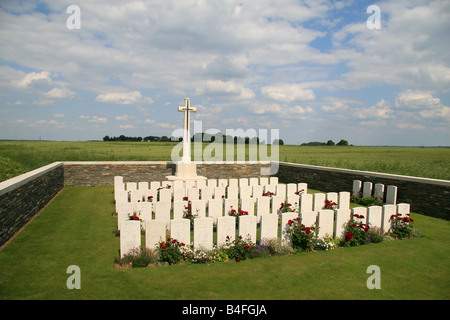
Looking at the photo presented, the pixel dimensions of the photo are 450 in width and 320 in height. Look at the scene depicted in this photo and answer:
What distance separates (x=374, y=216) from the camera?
667 cm

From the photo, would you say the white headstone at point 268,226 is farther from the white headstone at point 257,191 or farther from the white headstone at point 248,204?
the white headstone at point 257,191

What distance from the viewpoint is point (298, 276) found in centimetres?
456

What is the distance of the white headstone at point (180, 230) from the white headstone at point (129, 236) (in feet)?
2.00

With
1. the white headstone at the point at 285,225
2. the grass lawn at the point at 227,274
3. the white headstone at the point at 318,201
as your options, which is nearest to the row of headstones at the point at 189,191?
the white headstone at the point at 318,201

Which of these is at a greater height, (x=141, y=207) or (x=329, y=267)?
(x=141, y=207)

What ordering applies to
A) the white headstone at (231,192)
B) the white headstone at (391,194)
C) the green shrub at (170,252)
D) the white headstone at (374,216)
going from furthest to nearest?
the white headstone at (231,192)
the white headstone at (391,194)
the white headstone at (374,216)
the green shrub at (170,252)

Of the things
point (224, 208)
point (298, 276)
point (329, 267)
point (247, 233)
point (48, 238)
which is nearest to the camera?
point (298, 276)

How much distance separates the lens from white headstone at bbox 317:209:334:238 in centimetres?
616

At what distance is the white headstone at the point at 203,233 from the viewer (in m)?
5.30

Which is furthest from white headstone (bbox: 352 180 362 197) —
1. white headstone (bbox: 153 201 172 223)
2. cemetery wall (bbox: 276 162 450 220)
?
white headstone (bbox: 153 201 172 223)
